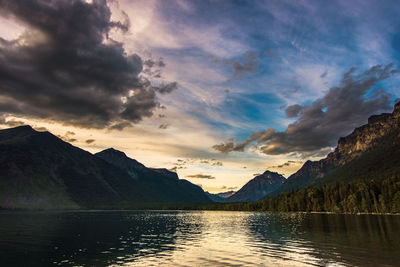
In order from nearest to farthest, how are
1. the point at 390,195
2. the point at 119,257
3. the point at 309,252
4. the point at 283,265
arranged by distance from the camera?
1. the point at 283,265
2. the point at 119,257
3. the point at 309,252
4. the point at 390,195

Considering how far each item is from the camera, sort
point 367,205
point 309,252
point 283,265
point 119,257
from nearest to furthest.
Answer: point 283,265
point 119,257
point 309,252
point 367,205

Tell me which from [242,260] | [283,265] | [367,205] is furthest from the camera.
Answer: [367,205]

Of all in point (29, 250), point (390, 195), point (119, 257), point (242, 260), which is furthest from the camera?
point (390, 195)

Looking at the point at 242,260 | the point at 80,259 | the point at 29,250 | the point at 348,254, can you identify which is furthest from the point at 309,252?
the point at 29,250

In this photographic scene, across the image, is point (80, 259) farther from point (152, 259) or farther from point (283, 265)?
point (283, 265)

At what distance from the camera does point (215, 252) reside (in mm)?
49094

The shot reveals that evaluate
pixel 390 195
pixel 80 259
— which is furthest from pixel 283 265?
pixel 390 195

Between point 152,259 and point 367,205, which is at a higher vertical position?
point 367,205

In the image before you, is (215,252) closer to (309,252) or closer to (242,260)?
(242,260)

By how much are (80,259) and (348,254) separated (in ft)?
142

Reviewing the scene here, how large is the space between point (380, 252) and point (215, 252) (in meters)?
27.5

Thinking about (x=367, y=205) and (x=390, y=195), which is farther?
(x=367, y=205)

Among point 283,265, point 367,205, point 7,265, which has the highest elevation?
point 367,205

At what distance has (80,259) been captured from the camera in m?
43.0
